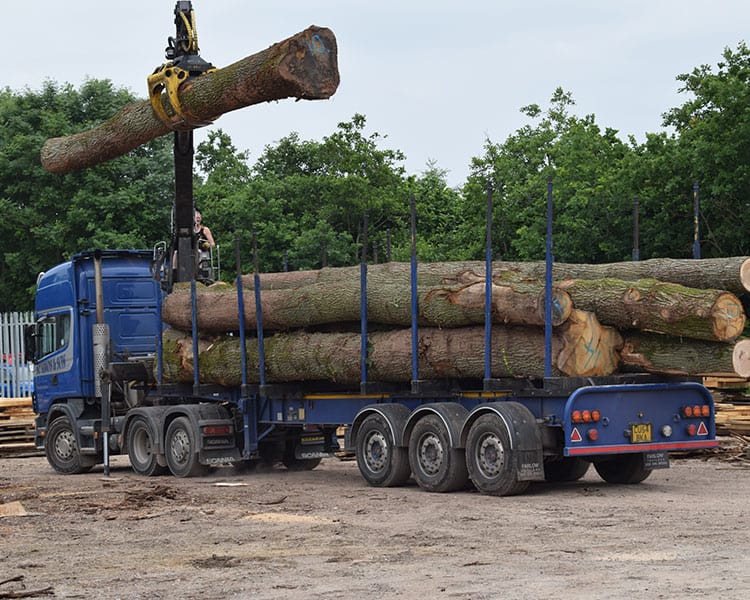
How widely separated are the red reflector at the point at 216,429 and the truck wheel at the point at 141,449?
1.19m

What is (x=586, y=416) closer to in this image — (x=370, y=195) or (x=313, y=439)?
(x=313, y=439)

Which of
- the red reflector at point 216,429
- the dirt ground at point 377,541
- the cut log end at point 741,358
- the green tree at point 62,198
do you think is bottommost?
the dirt ground at point 377,541

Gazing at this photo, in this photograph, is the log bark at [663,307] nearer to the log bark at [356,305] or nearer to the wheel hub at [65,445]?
the log bark at [356,305]

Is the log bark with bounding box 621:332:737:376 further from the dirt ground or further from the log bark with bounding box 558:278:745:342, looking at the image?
the dirt ground

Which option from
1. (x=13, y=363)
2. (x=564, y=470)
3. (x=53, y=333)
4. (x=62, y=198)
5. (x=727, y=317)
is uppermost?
(x=62, y=198)

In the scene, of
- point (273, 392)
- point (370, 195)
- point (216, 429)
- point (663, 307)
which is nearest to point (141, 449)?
point (216, 429)

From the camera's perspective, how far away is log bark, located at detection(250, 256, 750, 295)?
47.8ft

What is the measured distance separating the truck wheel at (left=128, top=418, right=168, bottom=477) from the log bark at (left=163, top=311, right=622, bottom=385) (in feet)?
2.90

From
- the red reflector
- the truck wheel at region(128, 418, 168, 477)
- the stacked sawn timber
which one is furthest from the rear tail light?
the truck wheel at region(128, 418, 168, 477)

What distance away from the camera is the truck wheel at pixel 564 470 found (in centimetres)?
1691

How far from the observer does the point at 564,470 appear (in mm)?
17000

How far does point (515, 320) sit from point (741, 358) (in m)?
2.45

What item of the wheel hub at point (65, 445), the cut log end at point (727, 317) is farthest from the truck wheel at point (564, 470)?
the wheel hub at point (65, 445)

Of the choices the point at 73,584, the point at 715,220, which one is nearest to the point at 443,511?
the point at 73,584
